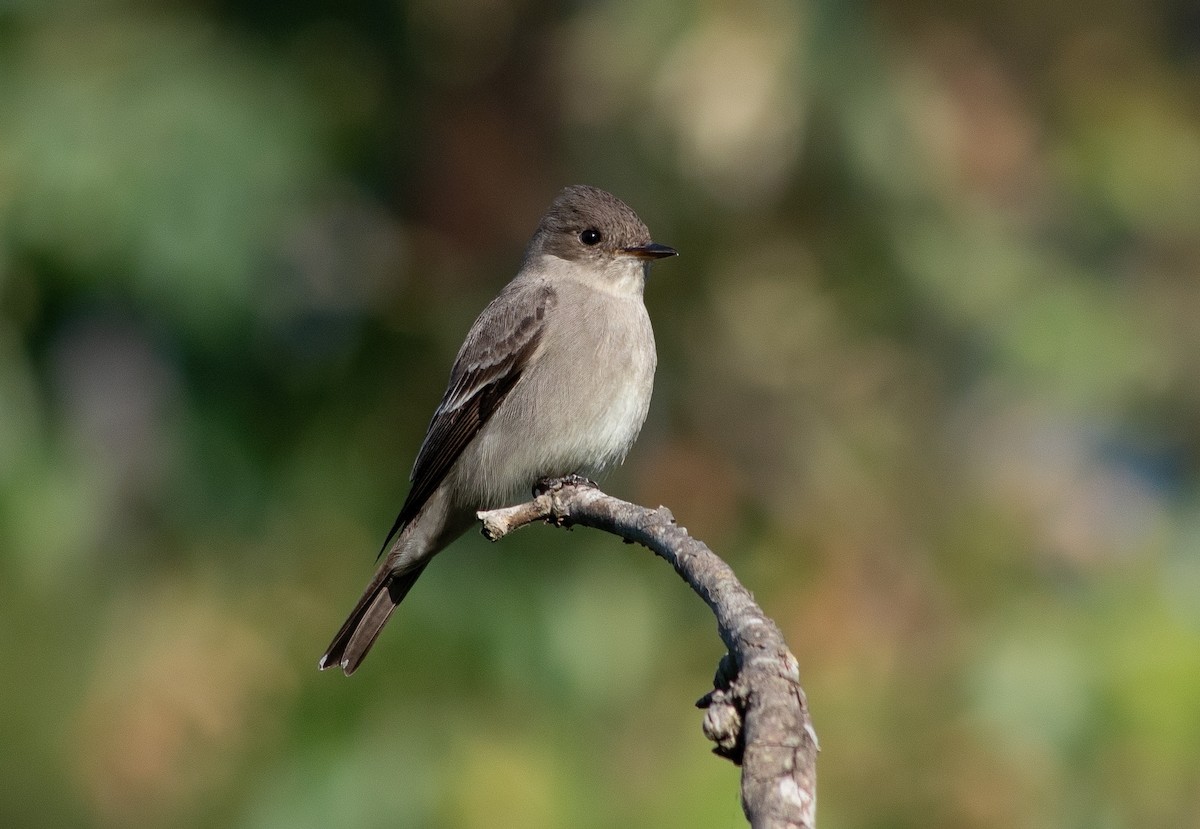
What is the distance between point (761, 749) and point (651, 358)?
Result: 3.32 m

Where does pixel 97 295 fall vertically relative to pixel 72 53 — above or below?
below

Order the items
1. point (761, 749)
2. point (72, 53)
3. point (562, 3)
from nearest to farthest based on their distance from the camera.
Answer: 1. point (761, 749)
2. point (72, 53)
3. point (562, 3)

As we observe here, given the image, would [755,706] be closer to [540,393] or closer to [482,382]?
[540,393]

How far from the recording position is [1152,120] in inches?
308

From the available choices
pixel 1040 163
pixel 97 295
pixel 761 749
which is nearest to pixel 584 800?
pixel 97 295

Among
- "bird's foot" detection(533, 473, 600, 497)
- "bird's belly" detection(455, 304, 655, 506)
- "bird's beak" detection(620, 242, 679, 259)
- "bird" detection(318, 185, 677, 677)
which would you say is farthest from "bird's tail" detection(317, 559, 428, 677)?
"bird's beak" detection(620, 242, 679, 259)

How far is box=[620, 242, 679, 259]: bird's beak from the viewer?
208 inches

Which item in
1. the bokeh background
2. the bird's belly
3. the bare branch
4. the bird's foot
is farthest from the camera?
the bokeh background

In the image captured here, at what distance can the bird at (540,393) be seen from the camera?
512 cm

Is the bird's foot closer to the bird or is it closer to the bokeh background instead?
the bird

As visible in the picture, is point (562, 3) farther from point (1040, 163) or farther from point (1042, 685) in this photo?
point (1042, 685)

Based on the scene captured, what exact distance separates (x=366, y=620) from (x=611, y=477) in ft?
4.95

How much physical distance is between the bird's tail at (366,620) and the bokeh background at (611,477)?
49 cm

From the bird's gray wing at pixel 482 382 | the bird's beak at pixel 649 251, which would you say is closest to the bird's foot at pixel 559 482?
the bird's gray wing at pixel 482 382
